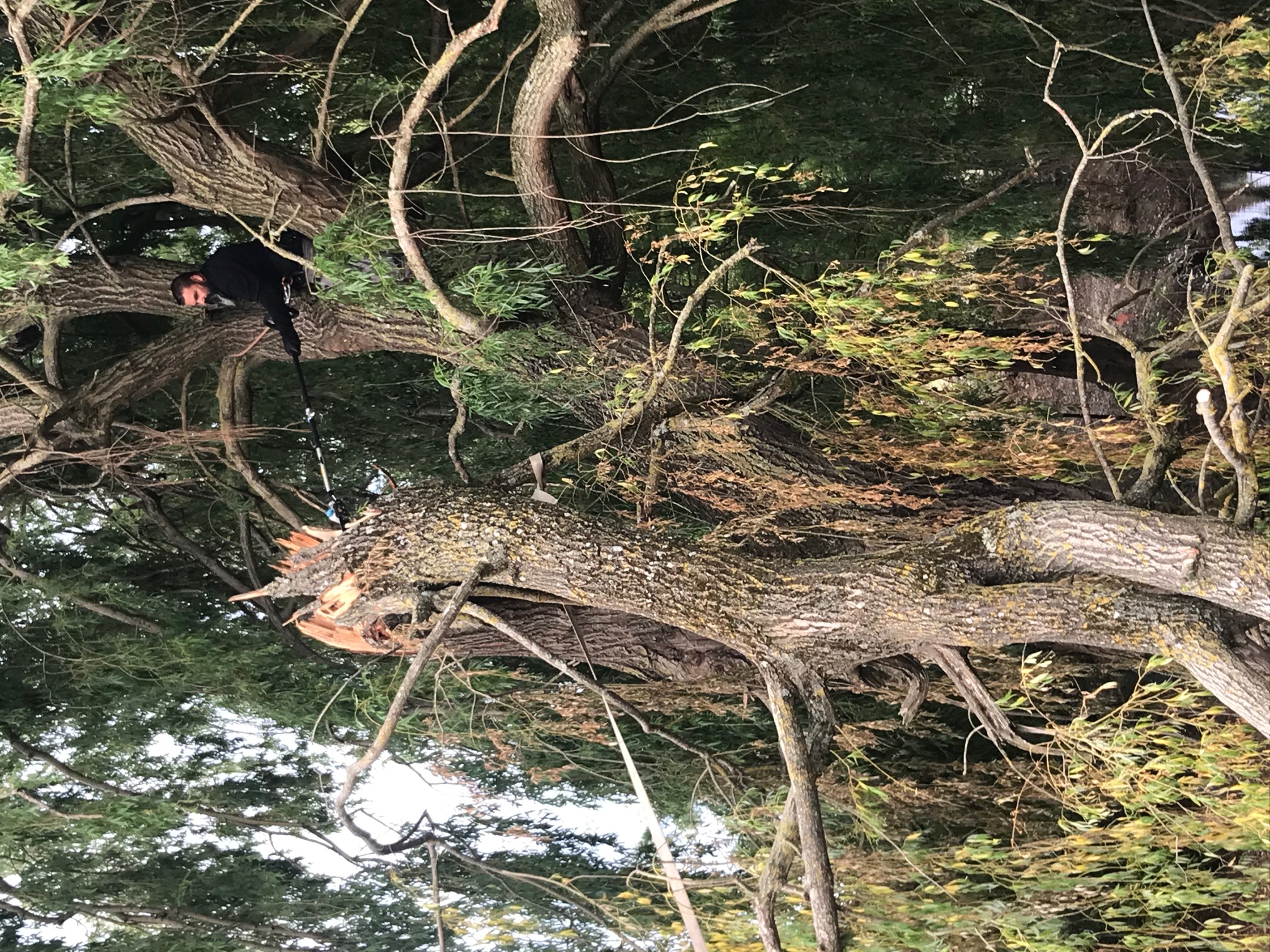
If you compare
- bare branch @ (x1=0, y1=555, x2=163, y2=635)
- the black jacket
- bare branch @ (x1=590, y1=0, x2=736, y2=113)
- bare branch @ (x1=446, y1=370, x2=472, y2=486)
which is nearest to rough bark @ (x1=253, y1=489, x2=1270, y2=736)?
bare branch @ (x1=446, y1=370, x2=472, y2=486)

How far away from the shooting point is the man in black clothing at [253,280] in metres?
5.25

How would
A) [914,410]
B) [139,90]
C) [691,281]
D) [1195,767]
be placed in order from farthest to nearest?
[691,281], [914,410], [139,90], [1195,767]

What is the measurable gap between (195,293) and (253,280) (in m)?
0.31

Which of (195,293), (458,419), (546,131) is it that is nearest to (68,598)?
(195,293)

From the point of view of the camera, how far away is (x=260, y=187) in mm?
5023

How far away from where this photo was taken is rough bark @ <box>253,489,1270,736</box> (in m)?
3.42

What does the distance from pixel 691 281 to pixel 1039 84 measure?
2475 millimetres

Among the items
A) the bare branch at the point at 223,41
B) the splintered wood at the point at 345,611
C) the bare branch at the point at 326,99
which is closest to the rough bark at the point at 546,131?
the bare branch at the point at 326,99

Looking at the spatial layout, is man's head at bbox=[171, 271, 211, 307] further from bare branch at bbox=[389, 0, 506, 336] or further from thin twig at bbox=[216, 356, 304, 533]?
bare branch at bbox=[389, 0, 506, 336]

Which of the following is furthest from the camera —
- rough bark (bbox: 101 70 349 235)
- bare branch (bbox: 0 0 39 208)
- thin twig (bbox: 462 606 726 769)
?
rough bark (bbox: 101 70 349 235)

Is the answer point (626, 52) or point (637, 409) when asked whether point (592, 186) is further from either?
point (637, 409)

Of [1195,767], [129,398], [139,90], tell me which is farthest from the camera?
[129,398]

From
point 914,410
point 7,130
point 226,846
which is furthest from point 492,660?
point 7,130

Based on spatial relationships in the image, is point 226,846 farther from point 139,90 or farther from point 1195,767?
point 1195,767
